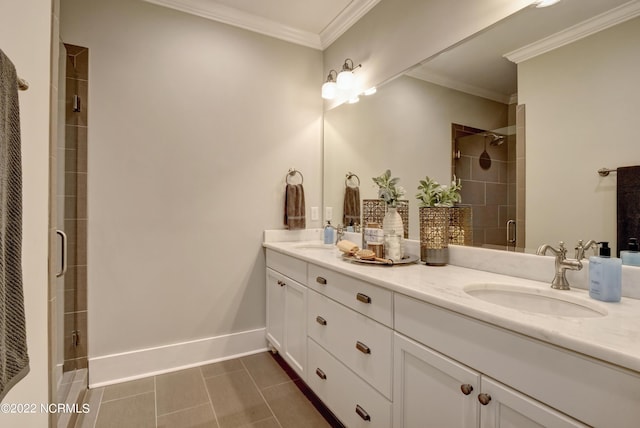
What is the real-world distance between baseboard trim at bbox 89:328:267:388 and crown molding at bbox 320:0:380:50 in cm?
246

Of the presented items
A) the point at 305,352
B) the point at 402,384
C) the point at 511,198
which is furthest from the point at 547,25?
the point at 305,352

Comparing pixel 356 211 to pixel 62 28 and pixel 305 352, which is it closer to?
pixel 305 352

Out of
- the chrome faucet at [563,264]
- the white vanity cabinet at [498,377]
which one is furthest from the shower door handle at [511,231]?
the white vanity cabinet at [498,377]

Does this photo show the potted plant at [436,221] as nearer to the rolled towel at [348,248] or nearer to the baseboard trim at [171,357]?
the rolled towel at [348,248]

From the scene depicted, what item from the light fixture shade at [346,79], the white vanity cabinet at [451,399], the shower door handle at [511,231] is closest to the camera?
the white vanity cabinet at [451,399]

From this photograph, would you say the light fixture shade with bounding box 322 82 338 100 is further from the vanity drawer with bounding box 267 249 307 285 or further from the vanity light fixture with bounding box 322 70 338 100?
the vanity drawer with bounding box 267 249 307 285

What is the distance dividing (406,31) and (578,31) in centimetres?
98

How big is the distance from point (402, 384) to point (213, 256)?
5.43ft

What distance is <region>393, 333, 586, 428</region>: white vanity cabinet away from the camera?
787mm

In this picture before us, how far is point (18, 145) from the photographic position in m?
0.76

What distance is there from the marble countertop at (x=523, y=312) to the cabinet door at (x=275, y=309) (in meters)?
0.72

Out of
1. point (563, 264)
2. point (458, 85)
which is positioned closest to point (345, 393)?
point (563, 264)

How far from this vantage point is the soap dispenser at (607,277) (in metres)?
0.98

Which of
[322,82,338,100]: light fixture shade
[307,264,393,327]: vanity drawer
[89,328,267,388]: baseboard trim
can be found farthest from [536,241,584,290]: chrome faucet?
[89,328,267,388]: baseboard trim
